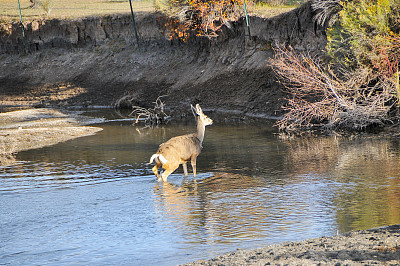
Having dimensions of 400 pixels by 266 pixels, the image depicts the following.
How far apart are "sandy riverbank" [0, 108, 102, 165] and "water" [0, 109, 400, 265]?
201 centimetres

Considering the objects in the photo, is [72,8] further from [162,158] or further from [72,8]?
[162,158]

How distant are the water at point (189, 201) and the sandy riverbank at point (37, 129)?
79.3 inches

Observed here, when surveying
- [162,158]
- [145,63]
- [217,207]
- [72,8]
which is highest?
[72,8]

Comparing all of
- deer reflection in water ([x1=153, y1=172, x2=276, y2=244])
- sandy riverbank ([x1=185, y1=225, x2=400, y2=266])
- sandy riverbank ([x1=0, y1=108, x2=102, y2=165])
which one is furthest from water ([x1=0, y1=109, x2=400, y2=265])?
sandy riverbank ([x1=0, y1=108, x2=102, y2=165])

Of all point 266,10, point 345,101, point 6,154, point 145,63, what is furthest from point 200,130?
point 145,63

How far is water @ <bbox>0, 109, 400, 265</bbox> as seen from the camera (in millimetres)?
7949

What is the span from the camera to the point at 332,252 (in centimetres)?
648

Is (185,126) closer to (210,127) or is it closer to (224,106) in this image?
(210,127)

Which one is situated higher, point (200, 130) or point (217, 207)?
point (200, 130)

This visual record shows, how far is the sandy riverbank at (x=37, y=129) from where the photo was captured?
1938 cm

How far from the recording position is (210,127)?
77.0 feet

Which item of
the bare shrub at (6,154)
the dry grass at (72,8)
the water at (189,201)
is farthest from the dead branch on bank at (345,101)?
the dry grass at (72,8)

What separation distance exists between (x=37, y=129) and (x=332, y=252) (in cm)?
1878

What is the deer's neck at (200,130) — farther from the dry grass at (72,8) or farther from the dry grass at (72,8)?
the dry grass at (72,8)
